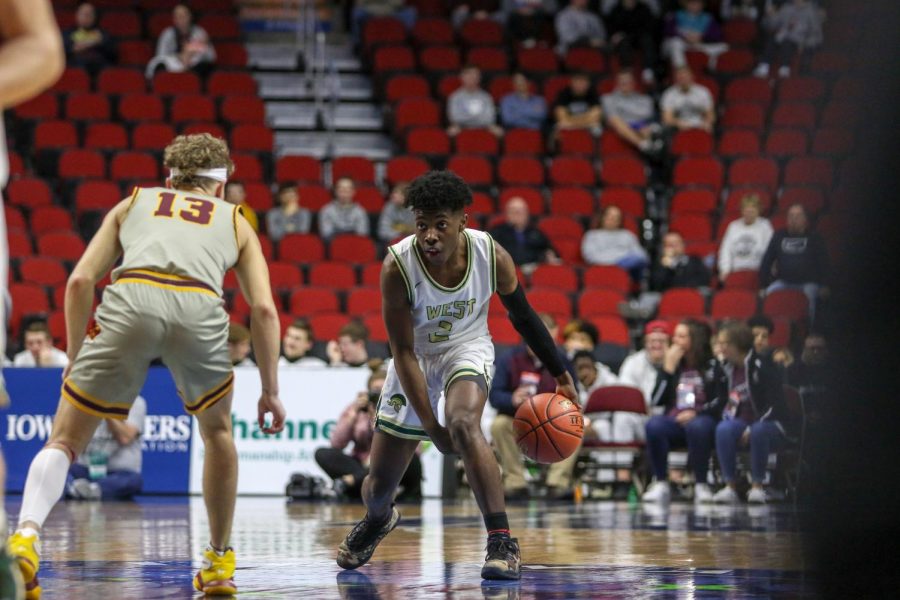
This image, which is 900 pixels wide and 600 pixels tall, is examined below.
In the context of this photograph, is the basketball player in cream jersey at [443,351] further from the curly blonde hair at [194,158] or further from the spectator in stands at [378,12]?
the spectator in stands at [378,12]

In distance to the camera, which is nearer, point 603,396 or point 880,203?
point 880,203

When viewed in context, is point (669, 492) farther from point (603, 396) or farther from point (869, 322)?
point (869, 322)

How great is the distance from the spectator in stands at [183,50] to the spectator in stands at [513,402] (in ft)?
24.2

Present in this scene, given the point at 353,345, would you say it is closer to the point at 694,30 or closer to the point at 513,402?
the point at 513,402

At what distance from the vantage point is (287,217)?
14.4 metres

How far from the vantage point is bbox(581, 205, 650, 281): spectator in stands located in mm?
14281

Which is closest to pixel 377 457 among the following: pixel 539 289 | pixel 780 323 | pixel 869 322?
pixel 869 322

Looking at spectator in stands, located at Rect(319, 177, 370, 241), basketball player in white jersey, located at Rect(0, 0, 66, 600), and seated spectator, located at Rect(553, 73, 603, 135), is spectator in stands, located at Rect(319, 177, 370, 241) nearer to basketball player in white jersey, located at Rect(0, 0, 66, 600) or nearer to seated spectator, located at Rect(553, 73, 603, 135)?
seated spectator, located at Rect(553, 73, 603, 135)

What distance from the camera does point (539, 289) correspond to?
13.2 metres

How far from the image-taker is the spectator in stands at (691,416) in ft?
36.4

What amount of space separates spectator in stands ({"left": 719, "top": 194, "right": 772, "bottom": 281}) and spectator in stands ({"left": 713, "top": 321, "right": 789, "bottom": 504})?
2.70m

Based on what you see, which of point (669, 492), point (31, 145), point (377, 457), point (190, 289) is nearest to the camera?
point (190, 289)

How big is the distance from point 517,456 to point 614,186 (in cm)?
Answer: 544

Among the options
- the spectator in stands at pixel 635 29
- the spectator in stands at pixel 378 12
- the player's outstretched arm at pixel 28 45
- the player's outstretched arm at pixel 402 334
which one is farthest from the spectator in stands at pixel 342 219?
the player's outstretched arm at pixel 28 45
